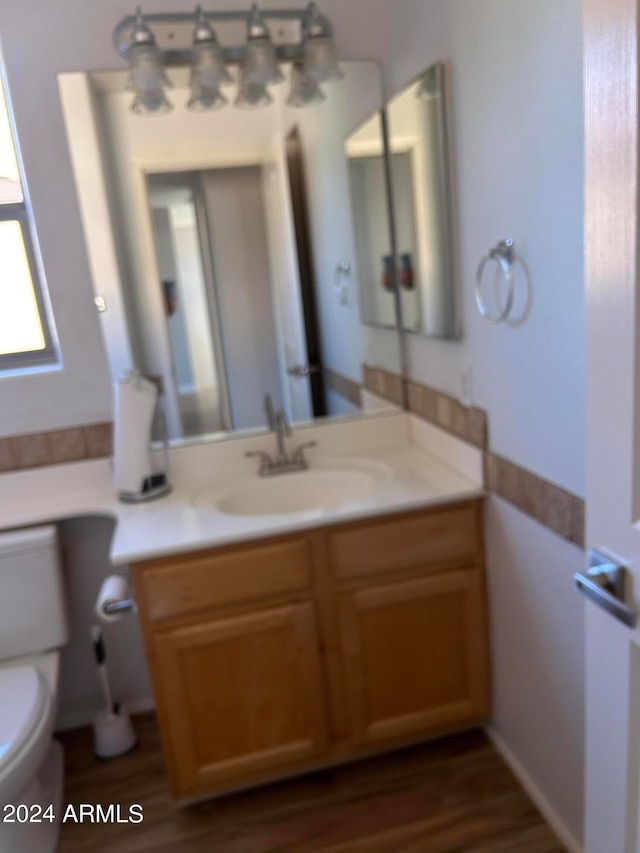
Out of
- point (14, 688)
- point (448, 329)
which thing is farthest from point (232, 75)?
point (14, 688)

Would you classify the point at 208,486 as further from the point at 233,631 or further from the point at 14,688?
the point at 14,688

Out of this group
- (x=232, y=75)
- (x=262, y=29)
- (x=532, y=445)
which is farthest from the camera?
(x=232, y=75)

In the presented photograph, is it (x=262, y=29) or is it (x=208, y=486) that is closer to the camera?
(x=262, y=29)

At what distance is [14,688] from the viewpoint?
1633mm

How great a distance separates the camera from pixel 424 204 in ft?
5.87

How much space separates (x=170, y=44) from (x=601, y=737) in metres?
1.95

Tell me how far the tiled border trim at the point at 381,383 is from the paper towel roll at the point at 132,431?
706 mm

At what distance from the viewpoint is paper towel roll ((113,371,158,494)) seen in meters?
1.80

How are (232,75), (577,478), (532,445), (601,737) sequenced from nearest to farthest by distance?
(601,737), (577,478), (532,445), (232,75)

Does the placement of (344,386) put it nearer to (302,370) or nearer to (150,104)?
(302,370)

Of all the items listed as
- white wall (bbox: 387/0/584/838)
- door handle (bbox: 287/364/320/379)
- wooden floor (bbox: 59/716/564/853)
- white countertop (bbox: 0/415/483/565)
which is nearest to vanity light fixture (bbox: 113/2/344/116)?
white wall (bbox: 387/0/584/838)

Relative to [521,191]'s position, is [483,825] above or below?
below

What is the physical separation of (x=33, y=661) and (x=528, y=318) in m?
1.62

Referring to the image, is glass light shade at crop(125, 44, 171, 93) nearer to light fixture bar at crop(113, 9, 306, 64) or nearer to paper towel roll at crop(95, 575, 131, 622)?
light fixture bar at crop(113, 9, 306, 64)
